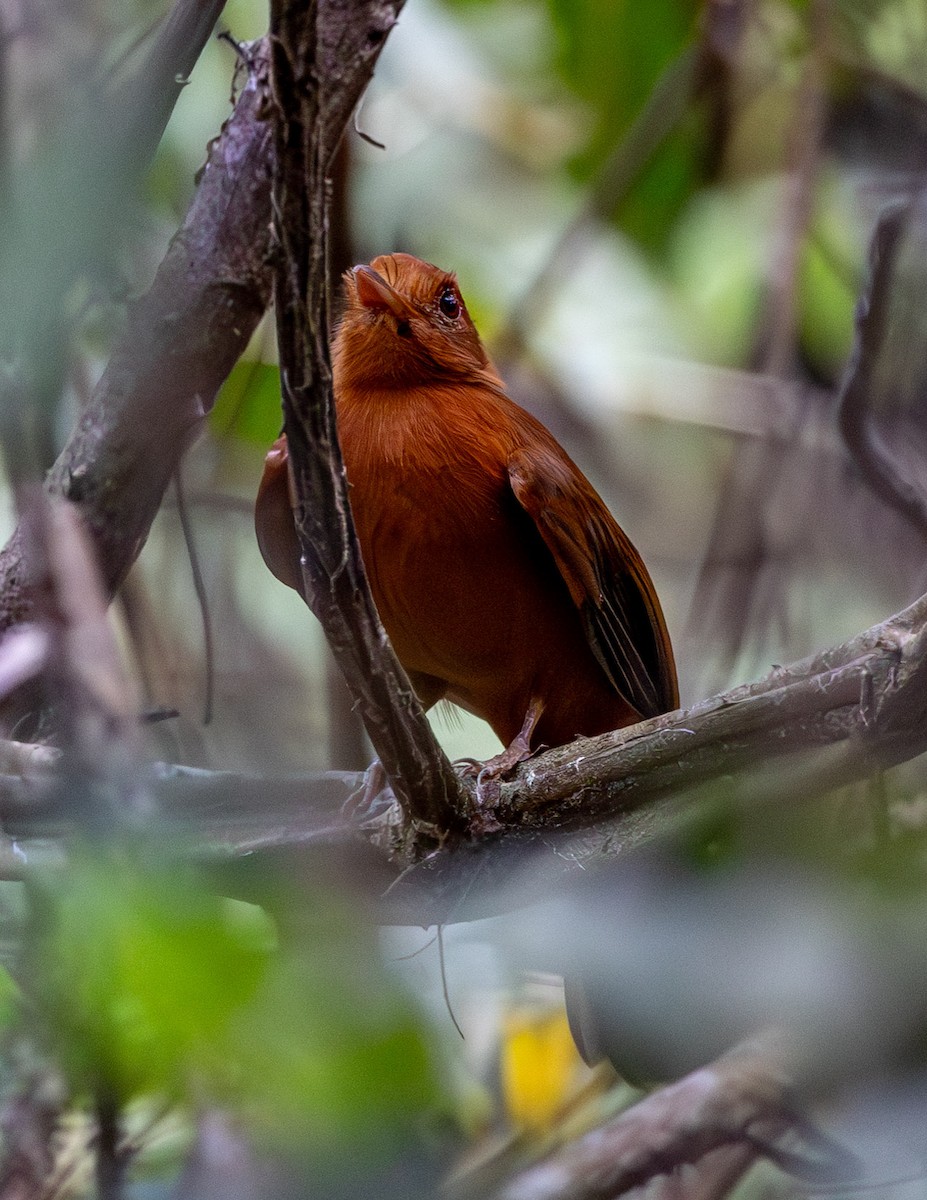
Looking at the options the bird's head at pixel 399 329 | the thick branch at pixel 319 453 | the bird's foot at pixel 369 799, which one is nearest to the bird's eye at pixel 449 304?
the bird's head at pixel 399 329

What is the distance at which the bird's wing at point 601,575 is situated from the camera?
289 centimetres

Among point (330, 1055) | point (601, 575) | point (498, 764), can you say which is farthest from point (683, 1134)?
point (330, 1055)

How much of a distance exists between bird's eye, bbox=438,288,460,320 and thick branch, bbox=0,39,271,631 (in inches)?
29.5

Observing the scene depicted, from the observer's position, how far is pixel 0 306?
1.75m

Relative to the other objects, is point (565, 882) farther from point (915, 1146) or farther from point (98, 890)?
point (98, 890)

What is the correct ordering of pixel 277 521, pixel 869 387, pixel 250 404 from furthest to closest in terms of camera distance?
pixel 250 404
pixel 869 387
pixel 277 521

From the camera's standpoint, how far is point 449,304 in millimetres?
3479

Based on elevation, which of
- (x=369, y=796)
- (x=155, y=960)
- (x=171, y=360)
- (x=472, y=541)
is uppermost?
(x=171, y=360)

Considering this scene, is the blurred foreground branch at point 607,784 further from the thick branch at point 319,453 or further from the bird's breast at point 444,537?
the bird's breast at point 444,537

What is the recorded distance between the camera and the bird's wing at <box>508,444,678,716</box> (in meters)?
2.89

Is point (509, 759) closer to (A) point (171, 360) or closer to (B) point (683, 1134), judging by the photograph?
(B) point (683, 1134)

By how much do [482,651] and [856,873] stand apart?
4.54 feet

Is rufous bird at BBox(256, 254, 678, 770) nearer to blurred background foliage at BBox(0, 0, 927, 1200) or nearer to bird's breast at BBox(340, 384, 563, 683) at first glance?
bird's breast at BBox(340, 384, 563, 683)

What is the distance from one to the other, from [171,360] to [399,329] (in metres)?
0.73
